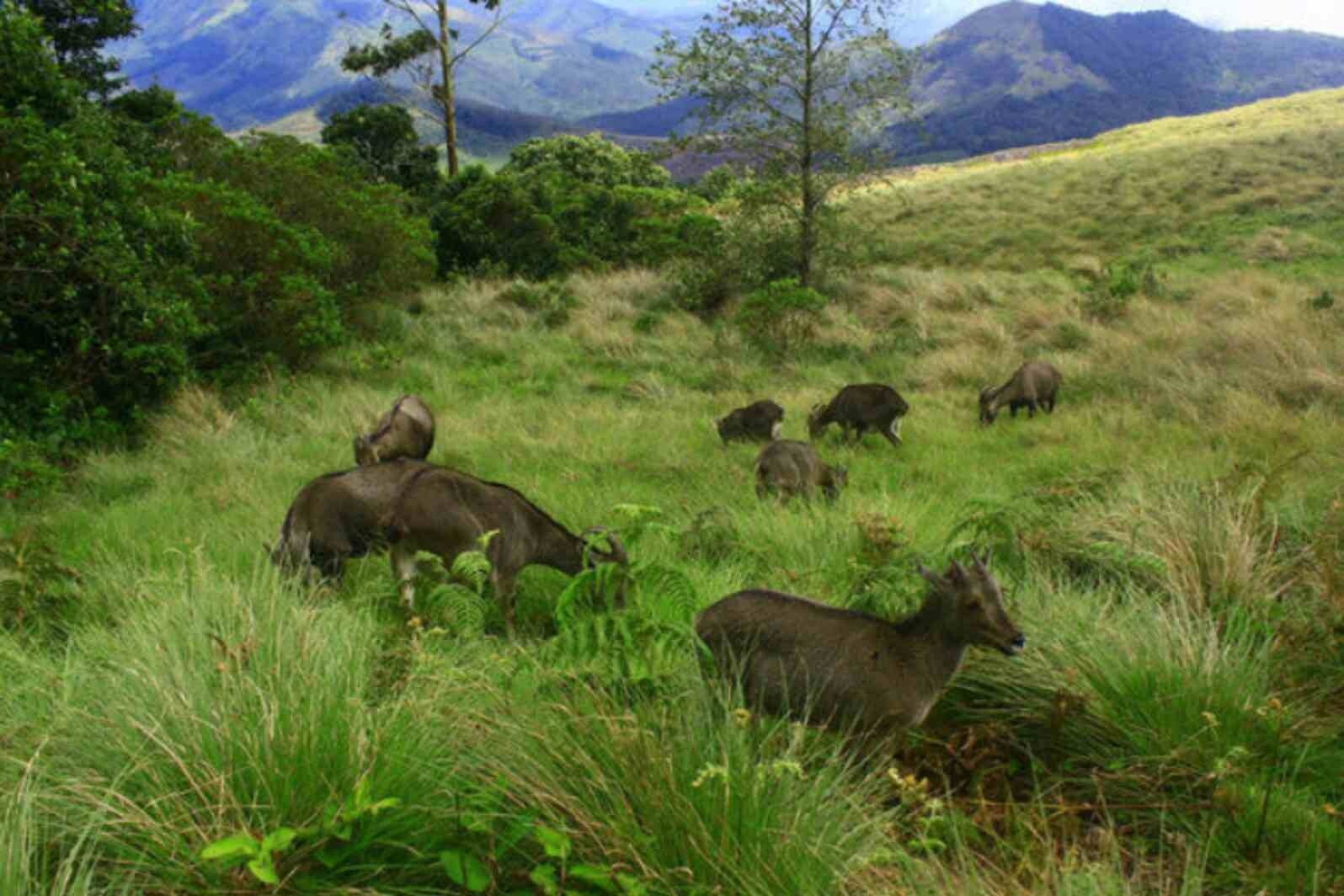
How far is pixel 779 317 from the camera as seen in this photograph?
1462cm

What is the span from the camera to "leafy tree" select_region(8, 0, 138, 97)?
1645 centimetres

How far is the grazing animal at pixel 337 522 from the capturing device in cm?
493

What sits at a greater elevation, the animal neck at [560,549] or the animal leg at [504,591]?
the animal neck at [560,549]

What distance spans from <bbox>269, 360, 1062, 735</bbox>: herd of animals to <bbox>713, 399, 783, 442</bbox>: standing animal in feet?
5.99

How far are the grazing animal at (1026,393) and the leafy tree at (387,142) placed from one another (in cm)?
1960

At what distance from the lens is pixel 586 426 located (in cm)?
988

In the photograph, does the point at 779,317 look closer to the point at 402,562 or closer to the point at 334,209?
the point at 334,209

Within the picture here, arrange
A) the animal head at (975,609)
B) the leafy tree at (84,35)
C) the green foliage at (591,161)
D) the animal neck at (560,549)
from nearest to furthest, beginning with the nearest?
the animal head at (975,609) → the animal neck at (560,549) → the leafy tree at (84,35) → the green foliage at (591,161)

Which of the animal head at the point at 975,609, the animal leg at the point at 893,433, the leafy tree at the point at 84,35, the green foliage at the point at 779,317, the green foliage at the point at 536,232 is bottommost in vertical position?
the animal leg at the point at 893,433

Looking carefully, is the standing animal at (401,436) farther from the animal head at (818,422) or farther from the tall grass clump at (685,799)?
the tall grass clump at (685,799)

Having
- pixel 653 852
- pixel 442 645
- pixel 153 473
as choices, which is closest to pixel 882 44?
pixel 153 473

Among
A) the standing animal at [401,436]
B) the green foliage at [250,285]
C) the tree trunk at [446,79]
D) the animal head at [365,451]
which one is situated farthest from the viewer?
the tree trunk at [446,79]

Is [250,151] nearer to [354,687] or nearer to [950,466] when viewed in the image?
[950,466]

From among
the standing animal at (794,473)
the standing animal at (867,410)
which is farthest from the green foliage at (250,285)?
the standing animal at (794,473)
